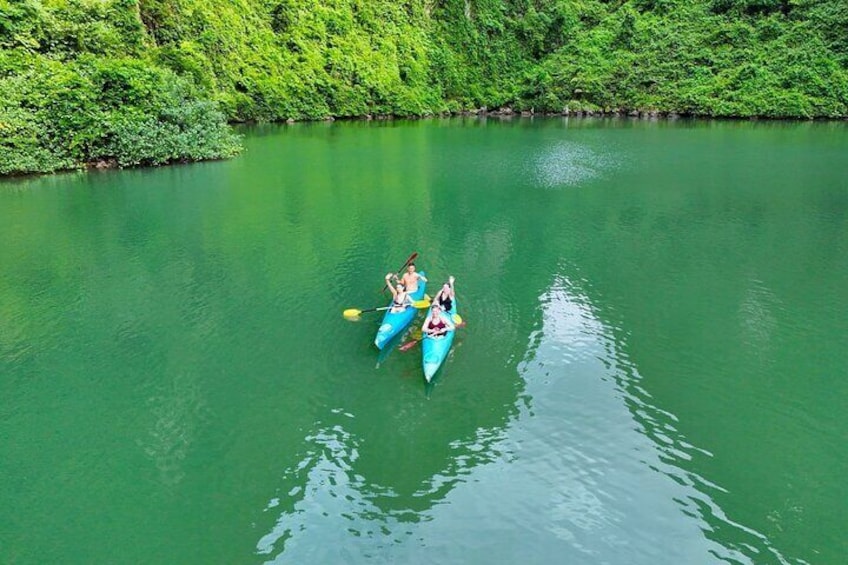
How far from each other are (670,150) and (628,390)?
41.9 meters

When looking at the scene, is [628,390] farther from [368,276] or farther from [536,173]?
[536,173]

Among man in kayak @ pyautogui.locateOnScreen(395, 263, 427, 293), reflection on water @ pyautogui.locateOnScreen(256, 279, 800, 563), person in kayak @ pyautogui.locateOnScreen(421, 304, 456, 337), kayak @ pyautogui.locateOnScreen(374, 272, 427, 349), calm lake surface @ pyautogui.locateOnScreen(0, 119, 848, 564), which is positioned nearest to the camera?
reflection on water @ pyautogui.locateOnScreen(256, 279, 800, 563)

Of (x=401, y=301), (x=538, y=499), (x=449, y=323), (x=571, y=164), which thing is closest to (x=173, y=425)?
(x=401, y=301)

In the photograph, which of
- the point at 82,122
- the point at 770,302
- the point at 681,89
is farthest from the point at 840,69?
the point at 82,122

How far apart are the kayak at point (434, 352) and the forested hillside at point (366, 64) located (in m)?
32.1

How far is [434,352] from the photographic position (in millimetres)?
13375

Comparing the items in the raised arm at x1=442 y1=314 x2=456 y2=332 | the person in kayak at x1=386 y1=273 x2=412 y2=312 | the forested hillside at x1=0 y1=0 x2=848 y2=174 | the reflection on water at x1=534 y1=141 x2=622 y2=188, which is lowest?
the raised arm at x1=442 y1=314 x2=456 y2=332

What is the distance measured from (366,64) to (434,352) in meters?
81.4

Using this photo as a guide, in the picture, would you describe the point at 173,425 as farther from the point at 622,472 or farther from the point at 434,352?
the point at 622,472

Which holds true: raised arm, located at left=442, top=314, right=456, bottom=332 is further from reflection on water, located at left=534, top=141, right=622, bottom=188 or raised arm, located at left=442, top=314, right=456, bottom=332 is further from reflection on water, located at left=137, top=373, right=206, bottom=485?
reflection on water, located at left=534, top=141, right=622, bottom=188

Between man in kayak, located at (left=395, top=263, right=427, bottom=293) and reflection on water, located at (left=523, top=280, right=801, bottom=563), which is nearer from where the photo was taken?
reflection on water, located at (left=523, top=280, right=801, bottom=563)

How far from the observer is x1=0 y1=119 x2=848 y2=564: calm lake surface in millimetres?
9109

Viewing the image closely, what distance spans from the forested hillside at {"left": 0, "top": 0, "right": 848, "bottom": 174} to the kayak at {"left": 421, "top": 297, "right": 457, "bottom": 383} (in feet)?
105

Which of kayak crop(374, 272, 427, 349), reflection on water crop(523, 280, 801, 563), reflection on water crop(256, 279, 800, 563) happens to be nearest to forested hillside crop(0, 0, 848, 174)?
kayak crop(374, 272, 427, 349)
